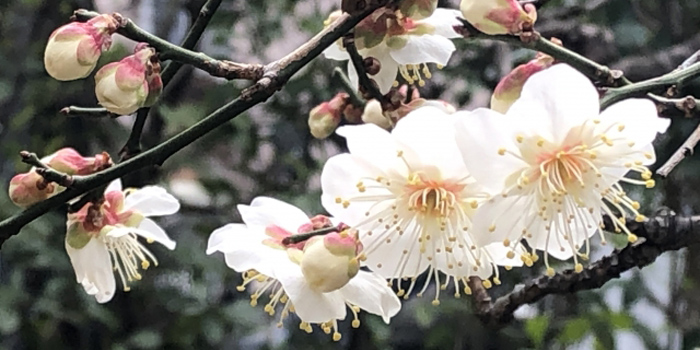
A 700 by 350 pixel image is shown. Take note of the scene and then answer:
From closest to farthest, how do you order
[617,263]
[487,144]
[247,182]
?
[487,144], [617,263], [247,182]

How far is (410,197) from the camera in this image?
389 mm

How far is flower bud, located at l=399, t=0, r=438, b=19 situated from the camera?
1.31ft

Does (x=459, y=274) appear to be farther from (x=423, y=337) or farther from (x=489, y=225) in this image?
(x=423, y=337)

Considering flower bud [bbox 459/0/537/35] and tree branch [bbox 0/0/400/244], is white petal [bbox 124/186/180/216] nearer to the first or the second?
tree branch [bbox 0/0/400/244]

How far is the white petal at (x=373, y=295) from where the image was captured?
0.41 meters

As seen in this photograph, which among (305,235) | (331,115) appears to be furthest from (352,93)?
(305,235)

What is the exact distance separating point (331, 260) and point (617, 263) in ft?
0.56

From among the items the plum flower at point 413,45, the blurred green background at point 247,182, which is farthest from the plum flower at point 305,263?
the blurred green background at point 247,182

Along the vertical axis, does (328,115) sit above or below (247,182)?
above

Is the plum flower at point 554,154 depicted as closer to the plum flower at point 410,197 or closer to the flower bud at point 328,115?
the plum flower at point 410,197

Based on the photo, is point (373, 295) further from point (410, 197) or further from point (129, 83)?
point (129, 83)

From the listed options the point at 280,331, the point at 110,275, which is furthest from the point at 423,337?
the point at 110,275

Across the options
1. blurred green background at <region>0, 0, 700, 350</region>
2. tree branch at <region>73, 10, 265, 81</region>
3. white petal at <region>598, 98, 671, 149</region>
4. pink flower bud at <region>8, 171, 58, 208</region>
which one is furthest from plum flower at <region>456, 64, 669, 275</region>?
blurred green background at <region>0, 0, 700, 350</region>

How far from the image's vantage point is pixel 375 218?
383 mm
